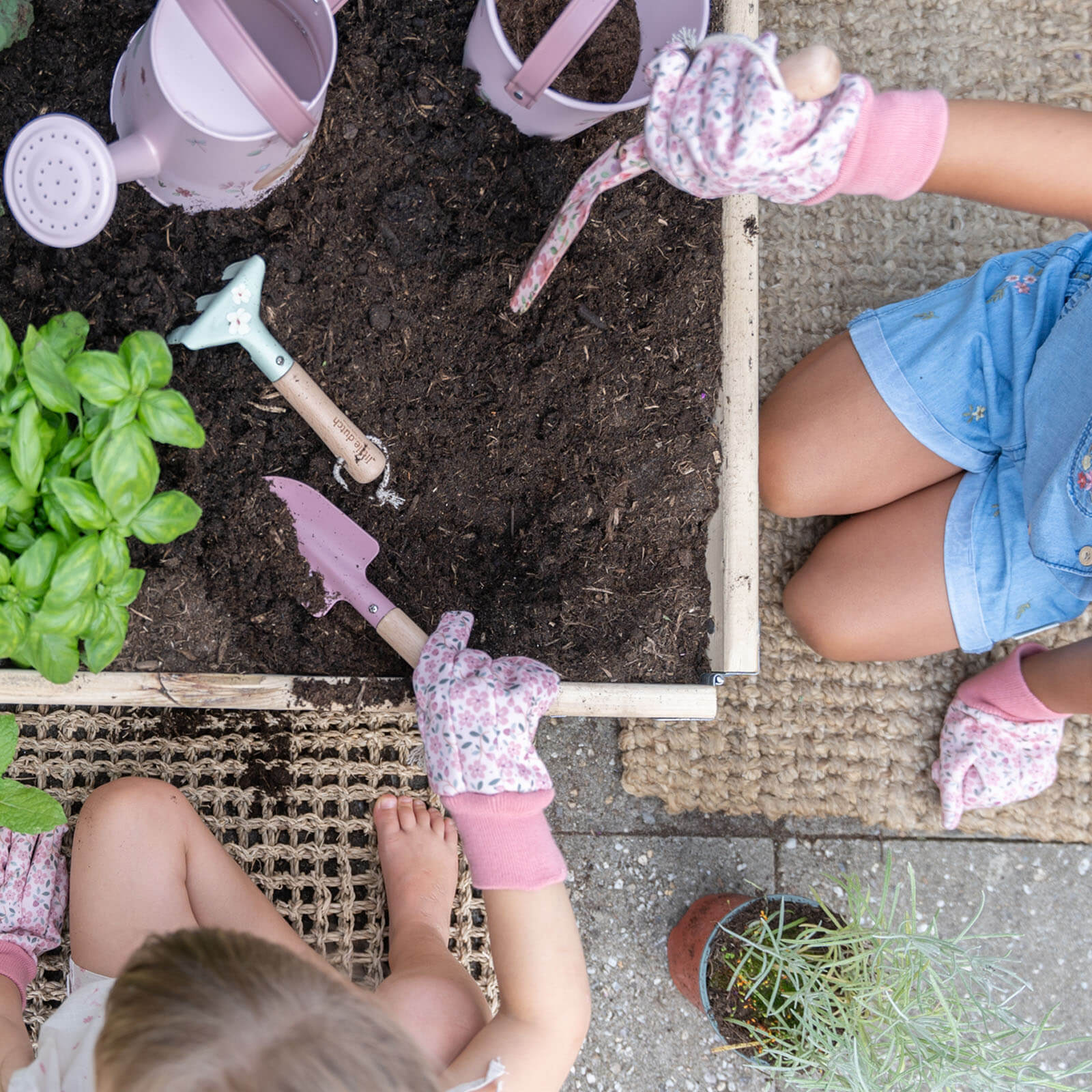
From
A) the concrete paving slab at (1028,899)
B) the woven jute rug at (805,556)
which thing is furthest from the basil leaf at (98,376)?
the concrete paving slab at (1028,899)

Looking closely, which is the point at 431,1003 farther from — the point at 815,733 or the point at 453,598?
the point at 815,733

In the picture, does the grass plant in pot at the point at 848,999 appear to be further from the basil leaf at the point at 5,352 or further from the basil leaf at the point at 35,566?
the basil leaf at the point at 5,352

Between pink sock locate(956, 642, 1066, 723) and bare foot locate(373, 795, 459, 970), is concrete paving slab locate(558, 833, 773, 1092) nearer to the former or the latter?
bare foot locate(373, 795, 459, 970)

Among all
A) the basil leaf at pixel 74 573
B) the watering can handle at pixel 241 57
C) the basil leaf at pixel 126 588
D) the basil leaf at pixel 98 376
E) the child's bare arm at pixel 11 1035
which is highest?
the watering can handle at pixel 241 57

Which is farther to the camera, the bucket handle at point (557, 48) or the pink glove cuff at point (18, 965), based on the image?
the pink glove cuff at point (18, 965)

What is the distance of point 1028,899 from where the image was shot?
1370 mm

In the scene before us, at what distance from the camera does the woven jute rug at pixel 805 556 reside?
52.1 inches

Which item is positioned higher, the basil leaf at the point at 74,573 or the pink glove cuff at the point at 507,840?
the basil leaf at the point at 74,573

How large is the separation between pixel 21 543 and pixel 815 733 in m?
1.06

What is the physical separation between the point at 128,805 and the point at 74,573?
0.40 meters

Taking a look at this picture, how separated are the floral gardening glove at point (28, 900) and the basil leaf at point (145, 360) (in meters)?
0.58

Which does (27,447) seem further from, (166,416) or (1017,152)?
(1017,152)

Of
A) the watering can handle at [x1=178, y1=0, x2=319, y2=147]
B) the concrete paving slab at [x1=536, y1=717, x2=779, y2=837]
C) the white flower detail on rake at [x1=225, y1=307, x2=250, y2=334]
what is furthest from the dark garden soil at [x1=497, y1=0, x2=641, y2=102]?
the concrete paving slab at [x1=536, y1=717, x2=779, y2=837]

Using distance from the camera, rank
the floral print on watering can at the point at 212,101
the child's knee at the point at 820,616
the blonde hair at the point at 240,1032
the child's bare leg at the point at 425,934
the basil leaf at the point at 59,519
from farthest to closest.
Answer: the child's knee at the point at 820,616
the child's bare leg at the point at 425,934
the floral print on watering can at the point at 212,101
the basil leaf at the point at 59,519
the blonde hair at the point at 240,1032
